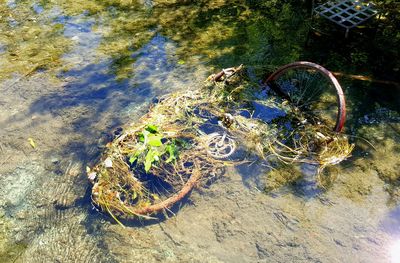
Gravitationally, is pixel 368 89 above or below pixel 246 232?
above

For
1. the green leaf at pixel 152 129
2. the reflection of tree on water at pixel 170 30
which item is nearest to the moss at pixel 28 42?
the reflection of tree on water at pixel 170 30

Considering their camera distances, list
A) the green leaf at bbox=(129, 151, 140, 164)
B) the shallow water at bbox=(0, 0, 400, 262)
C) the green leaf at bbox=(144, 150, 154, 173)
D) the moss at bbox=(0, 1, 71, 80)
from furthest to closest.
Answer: the moss at bbox=(0, 1, 71, 80) < the green leaf at bbox=(129, 151, 140, 164) < the green leaf at bbox=(144, 150, 154, 173) < the shallow water at bbox=(0, 0, 400, 262)

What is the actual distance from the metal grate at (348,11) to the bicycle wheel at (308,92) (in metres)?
0.89

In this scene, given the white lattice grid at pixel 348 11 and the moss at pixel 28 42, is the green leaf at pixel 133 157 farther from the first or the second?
the white lattice grid at pixel 348 11

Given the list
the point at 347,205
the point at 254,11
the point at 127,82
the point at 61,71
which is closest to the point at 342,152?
the point at 347,205

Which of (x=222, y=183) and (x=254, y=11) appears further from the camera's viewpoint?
(x=254, y=11)

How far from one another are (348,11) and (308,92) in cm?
149

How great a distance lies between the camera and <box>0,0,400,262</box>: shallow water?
10.1ft

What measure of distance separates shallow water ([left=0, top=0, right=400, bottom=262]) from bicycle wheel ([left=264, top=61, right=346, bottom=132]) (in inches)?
8.9

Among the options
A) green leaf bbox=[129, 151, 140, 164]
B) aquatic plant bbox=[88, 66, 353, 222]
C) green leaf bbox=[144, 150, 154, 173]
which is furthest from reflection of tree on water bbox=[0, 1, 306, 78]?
green leaf bbox=[144, 150, 154, 173]

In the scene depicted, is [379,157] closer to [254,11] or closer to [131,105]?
[131,105]

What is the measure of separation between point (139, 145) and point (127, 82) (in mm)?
1458

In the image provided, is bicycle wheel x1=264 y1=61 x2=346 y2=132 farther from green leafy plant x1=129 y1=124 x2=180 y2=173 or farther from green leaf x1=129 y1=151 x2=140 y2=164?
green leaf x1=129 y1=151 x2=140 y2=164

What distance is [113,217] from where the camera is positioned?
10.8ft
